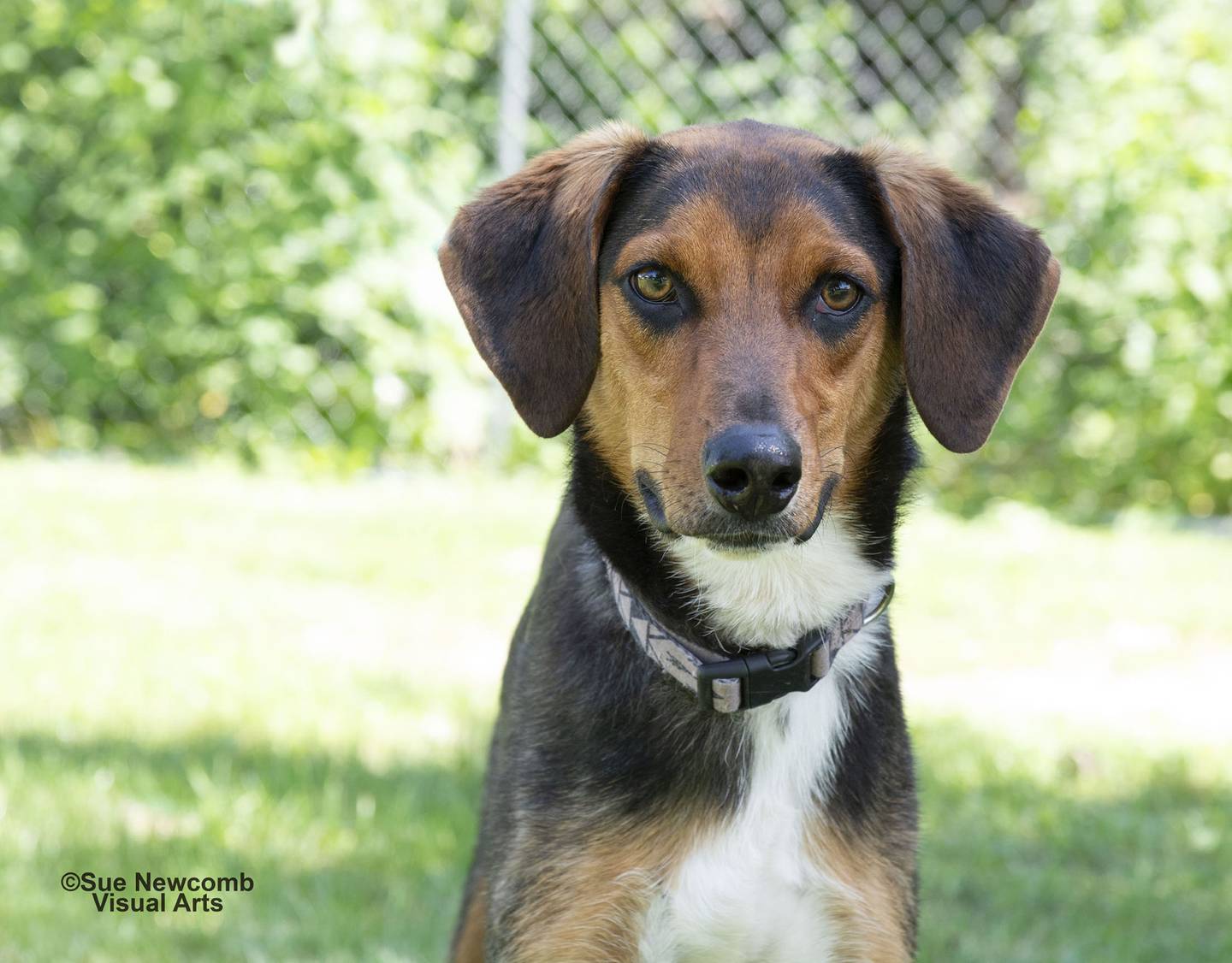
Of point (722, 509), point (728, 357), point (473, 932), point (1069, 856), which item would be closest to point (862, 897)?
point (722, 509)

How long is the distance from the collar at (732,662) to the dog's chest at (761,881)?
0.35 feet

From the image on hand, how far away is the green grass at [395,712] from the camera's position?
4242 millimetres

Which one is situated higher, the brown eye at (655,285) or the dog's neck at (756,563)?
the brown eye at (655,285)

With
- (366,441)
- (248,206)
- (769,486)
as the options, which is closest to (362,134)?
(248,206)

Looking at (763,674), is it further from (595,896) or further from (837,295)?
(837,295)

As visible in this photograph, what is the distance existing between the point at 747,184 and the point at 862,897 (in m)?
1.42

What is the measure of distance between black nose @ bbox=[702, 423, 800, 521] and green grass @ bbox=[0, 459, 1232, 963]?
1.82 metres

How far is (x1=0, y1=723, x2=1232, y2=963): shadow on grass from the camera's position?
13.2 feet

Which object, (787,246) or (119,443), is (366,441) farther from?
(787,246)

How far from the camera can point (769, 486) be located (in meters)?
2.76

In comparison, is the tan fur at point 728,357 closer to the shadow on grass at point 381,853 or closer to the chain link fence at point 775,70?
the shadow on grass at point 381,853

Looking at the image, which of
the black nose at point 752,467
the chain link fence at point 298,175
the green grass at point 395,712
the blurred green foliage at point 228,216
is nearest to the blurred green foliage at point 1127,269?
the green grass at point 395,712

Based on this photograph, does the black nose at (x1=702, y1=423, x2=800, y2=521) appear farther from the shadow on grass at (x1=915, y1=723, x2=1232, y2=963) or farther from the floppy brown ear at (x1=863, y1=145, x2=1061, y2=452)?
the shadow on grass at (x1=915, y1=723, x2=1232, y2=963)

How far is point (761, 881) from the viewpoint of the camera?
117 inches
